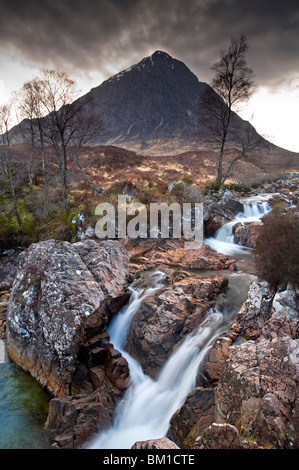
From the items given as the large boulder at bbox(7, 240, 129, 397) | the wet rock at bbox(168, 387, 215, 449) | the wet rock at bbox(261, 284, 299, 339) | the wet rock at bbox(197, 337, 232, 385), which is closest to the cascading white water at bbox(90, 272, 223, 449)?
the wet rock at bbox(197, 337, 232, 385)

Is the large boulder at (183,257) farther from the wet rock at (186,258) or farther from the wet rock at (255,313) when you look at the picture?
the wet rock at (255,313)

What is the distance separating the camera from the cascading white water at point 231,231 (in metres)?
13.4

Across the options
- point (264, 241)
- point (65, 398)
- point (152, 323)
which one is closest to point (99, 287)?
point (152, 323)

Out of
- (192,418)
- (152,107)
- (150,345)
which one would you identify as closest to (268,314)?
(192,418)

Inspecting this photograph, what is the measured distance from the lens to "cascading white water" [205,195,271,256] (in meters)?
13.4

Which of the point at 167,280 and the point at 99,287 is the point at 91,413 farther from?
the point at 167,280

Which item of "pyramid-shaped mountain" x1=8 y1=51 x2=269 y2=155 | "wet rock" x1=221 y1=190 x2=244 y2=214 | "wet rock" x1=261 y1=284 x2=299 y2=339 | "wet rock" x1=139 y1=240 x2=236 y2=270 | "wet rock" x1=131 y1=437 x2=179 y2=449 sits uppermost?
"pyramid-shaped mountain" x1=8 y1=51 x2=269 y2=155

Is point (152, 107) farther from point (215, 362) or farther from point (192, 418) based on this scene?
point (192, 418)

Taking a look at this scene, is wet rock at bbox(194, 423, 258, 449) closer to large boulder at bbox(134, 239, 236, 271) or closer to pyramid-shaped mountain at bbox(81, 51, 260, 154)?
large boulder at bbox(134, 239, 236, 271)

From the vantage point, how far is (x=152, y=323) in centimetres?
732

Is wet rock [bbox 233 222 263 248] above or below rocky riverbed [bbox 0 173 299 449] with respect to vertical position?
above

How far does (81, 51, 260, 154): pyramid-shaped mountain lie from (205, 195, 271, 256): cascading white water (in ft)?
195

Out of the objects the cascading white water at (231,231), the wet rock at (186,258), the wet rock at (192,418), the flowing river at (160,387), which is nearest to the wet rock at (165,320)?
the flowing river at (160,387)

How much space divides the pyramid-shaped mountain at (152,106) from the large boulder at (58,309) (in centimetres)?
6989
